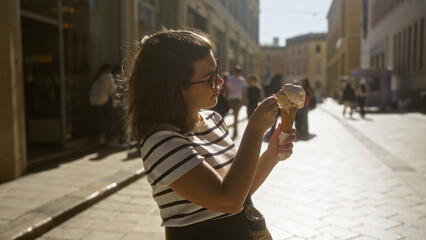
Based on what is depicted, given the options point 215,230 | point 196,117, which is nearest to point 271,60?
point 196,117

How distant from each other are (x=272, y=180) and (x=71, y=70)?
497cm

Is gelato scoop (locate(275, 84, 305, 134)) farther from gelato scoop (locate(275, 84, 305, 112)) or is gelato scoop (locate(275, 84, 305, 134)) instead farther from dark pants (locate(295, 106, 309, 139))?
dark pants (locate(295, 106, 309, 139))

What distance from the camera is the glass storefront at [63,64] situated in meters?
7.68

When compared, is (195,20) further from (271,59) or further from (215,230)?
(271,59)

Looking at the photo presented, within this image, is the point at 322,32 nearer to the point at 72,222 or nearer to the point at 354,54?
the point at 354,54

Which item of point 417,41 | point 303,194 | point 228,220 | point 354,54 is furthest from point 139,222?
point 354,54

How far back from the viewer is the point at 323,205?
438 centimetres

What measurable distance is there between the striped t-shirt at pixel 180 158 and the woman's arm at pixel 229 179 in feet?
0.11

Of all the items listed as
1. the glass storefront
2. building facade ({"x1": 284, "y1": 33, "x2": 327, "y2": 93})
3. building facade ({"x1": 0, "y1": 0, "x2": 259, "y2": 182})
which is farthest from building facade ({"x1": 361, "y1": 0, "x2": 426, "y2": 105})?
building facade ({"x1": 284, "y1": 33, "x2": 327, "y2": 93})

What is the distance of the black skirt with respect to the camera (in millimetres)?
1377

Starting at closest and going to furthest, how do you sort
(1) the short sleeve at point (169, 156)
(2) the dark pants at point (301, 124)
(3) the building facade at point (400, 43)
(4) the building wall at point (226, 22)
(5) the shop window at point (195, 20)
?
1. (1) the short sleeve at point (169, 156)
2. (2) the dark pants at point (301, 124)
3. (4) the building wall at point (226, 22)
4. (5) the shop window at point (195, 20)
5. (3) the building facade at point (400, 43)

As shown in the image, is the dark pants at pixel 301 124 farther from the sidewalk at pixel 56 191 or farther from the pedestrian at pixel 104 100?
the sidewalk at pixel 56 191

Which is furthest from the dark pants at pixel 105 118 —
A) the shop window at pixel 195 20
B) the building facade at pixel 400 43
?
the building facade at pixel 400 43

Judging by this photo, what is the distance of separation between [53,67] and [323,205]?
5.90 meters
